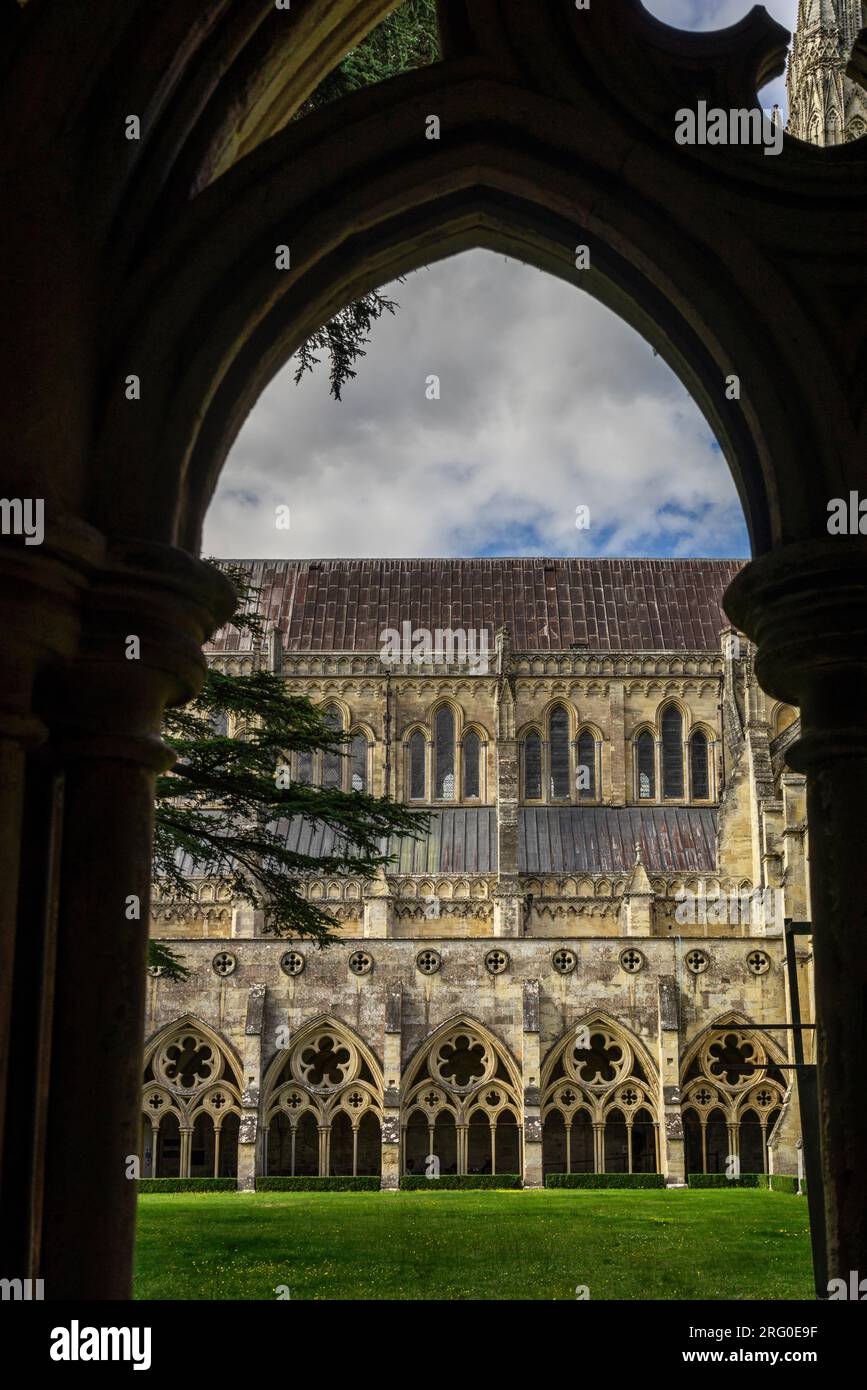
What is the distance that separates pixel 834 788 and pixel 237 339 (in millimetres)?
1790

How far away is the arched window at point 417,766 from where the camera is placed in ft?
102

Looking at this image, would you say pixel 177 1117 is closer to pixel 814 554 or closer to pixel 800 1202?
pixel 800 1202

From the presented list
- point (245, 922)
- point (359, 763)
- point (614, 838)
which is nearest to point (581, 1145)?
point (614, 838)

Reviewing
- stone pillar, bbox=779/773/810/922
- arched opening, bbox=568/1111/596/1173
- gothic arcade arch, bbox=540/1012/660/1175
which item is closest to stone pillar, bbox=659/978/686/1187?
gothic arcade arch, bbox=540/1012/660/1175

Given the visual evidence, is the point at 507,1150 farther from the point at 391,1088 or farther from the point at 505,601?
the point at 505,601

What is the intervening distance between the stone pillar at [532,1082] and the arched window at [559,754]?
29.0 ft

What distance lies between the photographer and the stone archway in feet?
10.5

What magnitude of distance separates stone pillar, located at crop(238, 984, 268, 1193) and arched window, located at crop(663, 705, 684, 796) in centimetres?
1171

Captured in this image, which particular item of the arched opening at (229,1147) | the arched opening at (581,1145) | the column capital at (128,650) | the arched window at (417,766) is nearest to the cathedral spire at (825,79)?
the arched window at (417,766)

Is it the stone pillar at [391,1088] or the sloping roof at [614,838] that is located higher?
the sloping roof at [614,838]

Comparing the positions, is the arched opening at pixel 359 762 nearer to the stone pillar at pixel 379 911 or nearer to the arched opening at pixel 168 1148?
the stone pillar at pixel 379 911

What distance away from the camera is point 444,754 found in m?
31.3

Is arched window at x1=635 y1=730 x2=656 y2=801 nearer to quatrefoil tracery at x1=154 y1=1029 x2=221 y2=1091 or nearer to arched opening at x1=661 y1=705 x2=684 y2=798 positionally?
arched opening at x1=661 y1=705 x2=684 y2=798
